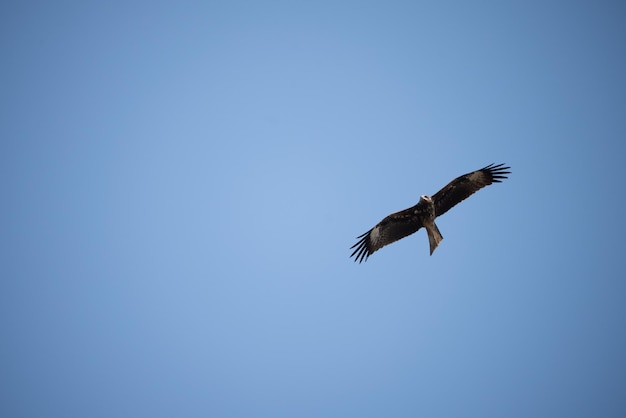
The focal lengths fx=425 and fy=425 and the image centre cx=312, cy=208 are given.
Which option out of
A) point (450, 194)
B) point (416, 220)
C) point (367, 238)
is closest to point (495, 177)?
point (450, 194)

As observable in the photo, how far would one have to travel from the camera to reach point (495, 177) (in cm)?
1041

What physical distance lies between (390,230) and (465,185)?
2185 millimetres

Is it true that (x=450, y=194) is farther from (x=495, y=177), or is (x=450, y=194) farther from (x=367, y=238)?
(x=367, y=238)

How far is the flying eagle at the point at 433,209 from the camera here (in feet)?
33.9

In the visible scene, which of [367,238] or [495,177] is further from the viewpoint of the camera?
[367,238]

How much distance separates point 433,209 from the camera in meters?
10.2

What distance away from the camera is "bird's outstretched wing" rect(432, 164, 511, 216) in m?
10.4

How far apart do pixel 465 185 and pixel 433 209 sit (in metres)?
1.09

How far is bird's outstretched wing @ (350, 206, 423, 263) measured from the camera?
10782 millimetres

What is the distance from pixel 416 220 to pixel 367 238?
1395 mm

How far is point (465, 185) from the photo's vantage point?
10516 mm

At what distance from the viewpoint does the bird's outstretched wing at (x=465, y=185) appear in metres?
10.4

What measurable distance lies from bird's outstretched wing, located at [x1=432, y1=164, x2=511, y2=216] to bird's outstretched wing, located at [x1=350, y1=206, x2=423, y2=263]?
71cm

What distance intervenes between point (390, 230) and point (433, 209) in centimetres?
140
